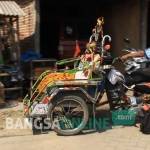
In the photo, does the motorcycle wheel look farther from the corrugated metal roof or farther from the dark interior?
the dark interior

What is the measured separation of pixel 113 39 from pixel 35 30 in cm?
318

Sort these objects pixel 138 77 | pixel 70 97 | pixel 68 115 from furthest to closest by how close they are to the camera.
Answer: pixel 138 77 < pixel 68 115 < pixel 70 97

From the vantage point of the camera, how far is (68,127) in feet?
26.1

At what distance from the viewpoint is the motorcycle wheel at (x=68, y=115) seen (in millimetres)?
7895

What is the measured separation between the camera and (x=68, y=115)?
26.3ft

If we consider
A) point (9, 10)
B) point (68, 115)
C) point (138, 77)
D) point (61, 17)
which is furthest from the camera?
point (61, 17)

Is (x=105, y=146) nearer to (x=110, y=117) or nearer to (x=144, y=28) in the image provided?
(x=110, y=117)

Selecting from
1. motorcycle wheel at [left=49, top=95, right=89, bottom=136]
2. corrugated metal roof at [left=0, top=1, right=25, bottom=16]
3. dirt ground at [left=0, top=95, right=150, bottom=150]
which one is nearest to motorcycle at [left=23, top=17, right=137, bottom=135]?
motorcycle wheel at [left=49, top=95, right=89, bottom=136]

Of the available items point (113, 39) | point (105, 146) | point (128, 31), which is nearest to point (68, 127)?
point (105, 146)

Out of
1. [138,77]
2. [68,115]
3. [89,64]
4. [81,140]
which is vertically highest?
[89,64]

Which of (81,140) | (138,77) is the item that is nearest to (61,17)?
(138,77)

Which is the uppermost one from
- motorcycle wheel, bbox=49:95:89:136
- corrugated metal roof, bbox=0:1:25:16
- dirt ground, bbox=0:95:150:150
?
corrugated metal roof, bbox=0:1:25:16

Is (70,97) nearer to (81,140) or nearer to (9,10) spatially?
(81,140)

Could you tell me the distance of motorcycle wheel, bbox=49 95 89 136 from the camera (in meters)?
7.89
